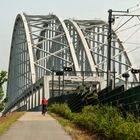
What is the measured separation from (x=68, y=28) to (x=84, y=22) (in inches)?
170

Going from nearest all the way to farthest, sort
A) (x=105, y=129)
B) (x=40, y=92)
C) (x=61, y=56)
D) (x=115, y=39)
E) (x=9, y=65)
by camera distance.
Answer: (x=105, y=129) → (x=40, y=92) → (x=115, y=39) → (x=61, y=56) → (x=9, y=65)

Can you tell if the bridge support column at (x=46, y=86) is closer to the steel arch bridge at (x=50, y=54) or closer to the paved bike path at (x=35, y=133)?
the steel arch bridge at (x=50, y=54)

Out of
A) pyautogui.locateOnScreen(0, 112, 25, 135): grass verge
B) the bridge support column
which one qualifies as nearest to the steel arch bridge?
the bridge support column

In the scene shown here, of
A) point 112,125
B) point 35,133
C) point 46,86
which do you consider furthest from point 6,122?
point 46,86

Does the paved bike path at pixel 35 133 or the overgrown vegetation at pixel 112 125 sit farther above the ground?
the overgrown vegetation at pixel 112 125

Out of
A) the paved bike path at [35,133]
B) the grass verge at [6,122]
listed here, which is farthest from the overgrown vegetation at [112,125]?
the grass verge at [6,122]

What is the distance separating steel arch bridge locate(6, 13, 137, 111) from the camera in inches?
3789

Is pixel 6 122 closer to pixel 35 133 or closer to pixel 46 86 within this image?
pixel 35 133

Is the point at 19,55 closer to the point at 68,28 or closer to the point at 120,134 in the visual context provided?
the point at 68,28

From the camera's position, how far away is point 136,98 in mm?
17703

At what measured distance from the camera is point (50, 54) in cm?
10256

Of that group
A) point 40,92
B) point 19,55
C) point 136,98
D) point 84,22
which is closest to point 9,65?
point 19,55

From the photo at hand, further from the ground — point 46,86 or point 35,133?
point 46,86

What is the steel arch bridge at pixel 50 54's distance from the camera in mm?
96250
